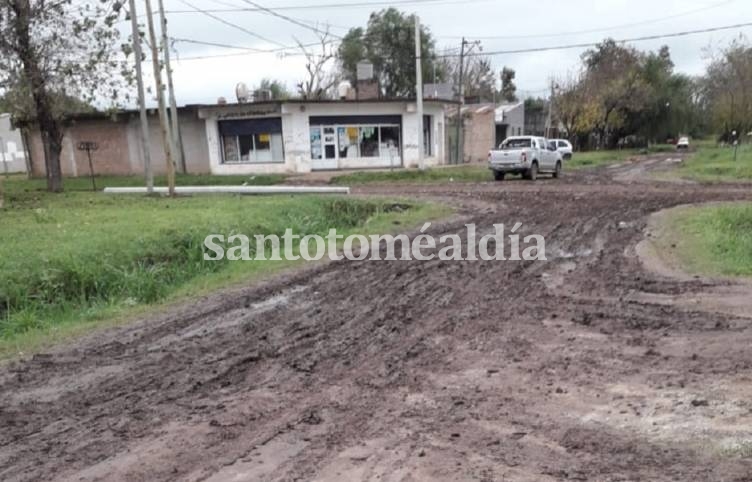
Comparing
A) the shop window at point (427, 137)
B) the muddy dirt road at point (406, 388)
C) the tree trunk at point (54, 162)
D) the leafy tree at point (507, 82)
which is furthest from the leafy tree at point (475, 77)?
the muddy dirt road at point (406, 388)

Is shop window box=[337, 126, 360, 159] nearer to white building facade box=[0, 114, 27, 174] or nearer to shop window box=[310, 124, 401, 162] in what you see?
shop window box=[310, 124, 401, 162]

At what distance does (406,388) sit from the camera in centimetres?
507

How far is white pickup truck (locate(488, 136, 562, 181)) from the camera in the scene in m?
27.2

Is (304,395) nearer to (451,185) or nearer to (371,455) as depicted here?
(371,455)

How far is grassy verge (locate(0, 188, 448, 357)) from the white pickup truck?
10.6 m

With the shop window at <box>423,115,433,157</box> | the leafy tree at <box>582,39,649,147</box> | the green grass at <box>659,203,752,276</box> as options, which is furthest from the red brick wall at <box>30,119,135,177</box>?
the leafy tree at <box>582,39,649,147</box>

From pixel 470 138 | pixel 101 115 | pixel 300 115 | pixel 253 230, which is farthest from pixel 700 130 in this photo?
pixel 253 230

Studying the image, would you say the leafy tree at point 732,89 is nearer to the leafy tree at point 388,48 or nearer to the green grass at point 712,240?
the leafy tree at point 388,48

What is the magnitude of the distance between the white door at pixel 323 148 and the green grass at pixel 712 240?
2291cm

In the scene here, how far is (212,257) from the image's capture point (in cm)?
1139

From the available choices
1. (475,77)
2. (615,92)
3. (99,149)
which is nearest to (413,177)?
(99,149)

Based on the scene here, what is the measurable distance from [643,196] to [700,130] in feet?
270

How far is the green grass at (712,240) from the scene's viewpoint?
30.2ft

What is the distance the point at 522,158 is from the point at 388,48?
35682 millimetres
